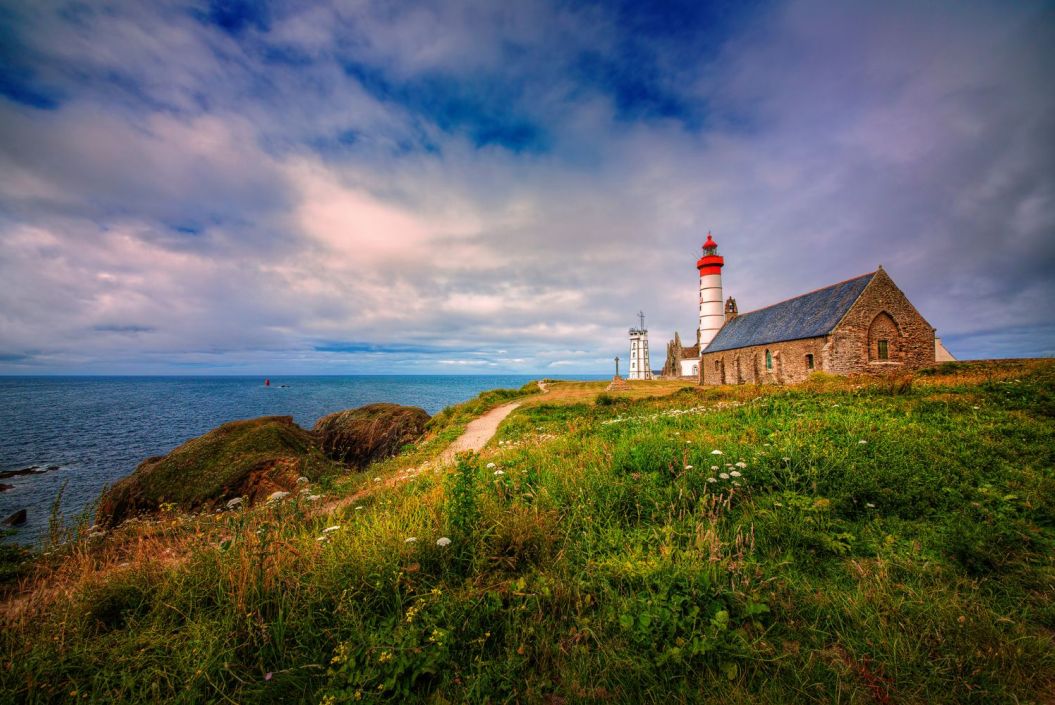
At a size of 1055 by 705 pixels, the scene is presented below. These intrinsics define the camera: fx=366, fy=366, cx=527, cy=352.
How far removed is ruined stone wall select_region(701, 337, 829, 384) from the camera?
28562 mm

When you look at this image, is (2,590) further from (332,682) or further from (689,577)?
(689,577)

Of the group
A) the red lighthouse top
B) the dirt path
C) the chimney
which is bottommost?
the dirt path

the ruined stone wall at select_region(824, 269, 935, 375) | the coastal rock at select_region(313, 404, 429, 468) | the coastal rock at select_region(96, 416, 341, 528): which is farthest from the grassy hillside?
the ruined stone wall at select_region(824, 269, 935, 375)

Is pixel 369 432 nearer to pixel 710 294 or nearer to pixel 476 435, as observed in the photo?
pixel 476 435

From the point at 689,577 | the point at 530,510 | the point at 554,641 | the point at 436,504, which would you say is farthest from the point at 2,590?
the point at 689,577

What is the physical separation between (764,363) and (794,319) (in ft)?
14.9

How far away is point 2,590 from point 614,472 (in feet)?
27.4

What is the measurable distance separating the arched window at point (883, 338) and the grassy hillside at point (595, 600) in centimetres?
2716

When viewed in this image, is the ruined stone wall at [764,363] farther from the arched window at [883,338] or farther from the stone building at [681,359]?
the stone building at [681,359]

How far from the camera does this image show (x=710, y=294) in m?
46.4

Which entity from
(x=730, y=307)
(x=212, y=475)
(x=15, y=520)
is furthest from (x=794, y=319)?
(x=15, y=520)

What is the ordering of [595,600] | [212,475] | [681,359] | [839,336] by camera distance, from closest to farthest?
[595,600], [212,475], [839,336], [681,359]

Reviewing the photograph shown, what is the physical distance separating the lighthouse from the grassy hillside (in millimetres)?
43313

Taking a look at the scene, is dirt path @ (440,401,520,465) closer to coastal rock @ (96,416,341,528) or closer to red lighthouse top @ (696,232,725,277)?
coastal rock @ (96,416,341,528)
